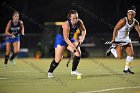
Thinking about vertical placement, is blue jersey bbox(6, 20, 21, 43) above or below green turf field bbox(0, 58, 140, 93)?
above

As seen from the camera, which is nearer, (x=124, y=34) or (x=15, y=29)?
(x=124, y=34)

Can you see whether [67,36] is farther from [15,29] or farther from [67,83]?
[15,29]

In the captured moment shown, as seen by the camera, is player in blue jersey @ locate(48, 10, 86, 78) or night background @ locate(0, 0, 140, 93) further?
player in blue jersey @ locate(48, 10, 86, 78)

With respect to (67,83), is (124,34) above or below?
above

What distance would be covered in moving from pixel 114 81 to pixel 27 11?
25.3m

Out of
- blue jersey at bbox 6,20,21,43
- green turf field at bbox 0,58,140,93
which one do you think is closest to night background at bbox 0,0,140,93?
green turf field at bbox 0,58,140,93

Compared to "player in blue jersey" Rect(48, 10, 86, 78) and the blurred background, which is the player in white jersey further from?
the blurred background

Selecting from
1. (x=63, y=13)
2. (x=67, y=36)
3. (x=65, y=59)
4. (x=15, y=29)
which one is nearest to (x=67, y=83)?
(x=67, y=36)

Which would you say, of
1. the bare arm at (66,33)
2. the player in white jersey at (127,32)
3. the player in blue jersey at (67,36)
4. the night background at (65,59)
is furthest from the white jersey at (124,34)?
the bare arm at (66,33)

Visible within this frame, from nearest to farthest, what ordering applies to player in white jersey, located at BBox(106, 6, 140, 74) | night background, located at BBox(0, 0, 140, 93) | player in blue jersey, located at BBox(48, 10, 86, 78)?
1. night background, located at BBox(0, 0, 140, 93)
2. player in blue jersey, located at BBox(48, 10, 86, 78)
3. player in white jersey, located at BBox(106, 6, 140, 74)

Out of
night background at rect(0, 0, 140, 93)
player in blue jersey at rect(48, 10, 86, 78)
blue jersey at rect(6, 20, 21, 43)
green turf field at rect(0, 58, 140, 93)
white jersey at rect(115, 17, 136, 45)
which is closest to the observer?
green turf field at rect(0, 58, 140, 93)

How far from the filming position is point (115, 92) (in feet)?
34.3

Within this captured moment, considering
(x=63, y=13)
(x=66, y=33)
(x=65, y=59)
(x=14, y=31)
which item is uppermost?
(x=63, y=13)

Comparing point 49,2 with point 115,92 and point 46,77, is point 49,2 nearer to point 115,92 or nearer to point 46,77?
point 46,77
